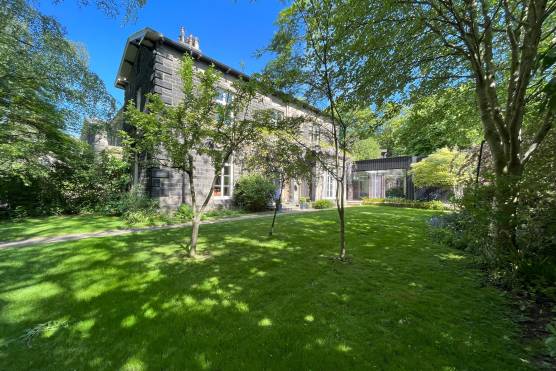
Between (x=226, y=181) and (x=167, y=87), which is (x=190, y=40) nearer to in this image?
(x=167, y=87)

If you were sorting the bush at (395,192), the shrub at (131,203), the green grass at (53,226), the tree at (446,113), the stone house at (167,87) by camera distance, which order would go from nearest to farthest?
the tree at (446,113) → the green grass at (53,226) → the shrub at (131,203) → the stone house at (167,87) → the bush at (395,192)

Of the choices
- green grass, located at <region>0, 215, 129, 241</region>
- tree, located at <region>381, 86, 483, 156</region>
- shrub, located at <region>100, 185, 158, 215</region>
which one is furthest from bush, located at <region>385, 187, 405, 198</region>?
green grass, located at <region>0, 215, 129, 241</region>

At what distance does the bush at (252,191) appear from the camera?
38.2 ft

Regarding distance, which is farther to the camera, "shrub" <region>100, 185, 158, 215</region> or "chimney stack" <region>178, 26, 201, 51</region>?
"chimney stack" <region>178, 26, 201, 51</region>

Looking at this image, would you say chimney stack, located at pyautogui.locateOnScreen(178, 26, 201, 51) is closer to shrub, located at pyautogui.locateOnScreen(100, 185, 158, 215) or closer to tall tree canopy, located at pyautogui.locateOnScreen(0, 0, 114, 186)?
tall tree canopy, located at pyautogui.locateOnScreen(0, 0, 114, 186)

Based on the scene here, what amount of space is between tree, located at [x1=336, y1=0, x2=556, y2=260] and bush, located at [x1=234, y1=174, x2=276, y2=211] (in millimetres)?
7318

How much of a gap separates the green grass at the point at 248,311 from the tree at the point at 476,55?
1546 millimetres

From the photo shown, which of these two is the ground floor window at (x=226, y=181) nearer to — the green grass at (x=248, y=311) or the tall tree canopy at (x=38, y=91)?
the tall tree canopy at (x=38, y=91)

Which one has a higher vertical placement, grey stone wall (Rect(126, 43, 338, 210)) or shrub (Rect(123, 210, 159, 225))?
grey stone wall (Rect(126, 43, 338, 210))

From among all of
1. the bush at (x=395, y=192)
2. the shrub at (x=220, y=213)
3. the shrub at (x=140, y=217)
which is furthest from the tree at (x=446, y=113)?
the bush at (x=395, y=192)

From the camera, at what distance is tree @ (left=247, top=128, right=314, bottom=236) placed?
578cm

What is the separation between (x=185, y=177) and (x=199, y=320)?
323 inches

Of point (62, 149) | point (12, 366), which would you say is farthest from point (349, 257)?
point (62, 149)

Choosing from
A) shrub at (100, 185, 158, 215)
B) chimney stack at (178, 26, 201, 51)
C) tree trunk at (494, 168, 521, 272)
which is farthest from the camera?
chimney stack at (178, 26, 201, 51)
